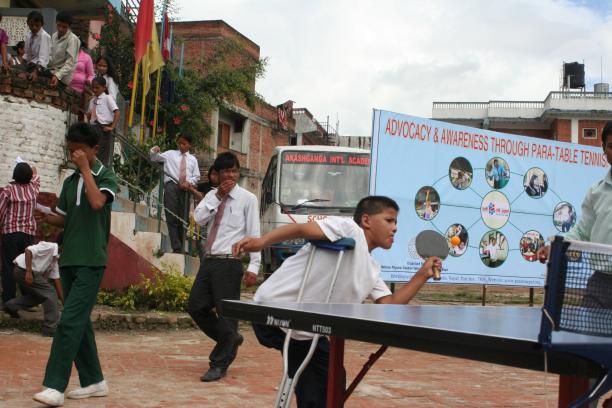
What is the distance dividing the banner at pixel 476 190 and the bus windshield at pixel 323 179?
10.5 feet

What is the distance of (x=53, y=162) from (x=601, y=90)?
38498mm

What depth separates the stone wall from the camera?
10602 mm

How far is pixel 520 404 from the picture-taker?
18.2 ft

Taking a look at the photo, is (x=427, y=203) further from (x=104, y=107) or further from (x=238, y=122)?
(x=238, y=122)

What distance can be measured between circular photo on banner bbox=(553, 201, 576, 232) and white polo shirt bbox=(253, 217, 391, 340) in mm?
8665

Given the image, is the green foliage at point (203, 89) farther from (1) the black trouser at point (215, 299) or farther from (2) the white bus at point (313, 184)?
(1) the black trouser at point (215, 299)

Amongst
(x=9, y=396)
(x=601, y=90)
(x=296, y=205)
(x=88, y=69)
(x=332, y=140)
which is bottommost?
(x=9, y=396)

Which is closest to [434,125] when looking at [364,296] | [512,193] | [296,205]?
[512,193]

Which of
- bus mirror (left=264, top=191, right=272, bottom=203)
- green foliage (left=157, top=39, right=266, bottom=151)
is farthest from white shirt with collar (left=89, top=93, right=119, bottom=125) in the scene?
green foliage (left=157, top=39, right=266, bottom=151)

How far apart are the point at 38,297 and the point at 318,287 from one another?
5.52m

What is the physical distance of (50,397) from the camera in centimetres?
456

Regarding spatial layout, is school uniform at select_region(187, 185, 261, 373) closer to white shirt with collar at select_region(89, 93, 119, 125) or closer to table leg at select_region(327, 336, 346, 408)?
table leg at select_region(327, 336, 346, 408)

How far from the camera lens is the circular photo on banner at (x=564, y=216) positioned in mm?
11305

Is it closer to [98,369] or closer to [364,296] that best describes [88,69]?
[98,369]
